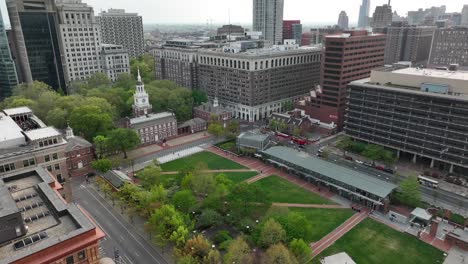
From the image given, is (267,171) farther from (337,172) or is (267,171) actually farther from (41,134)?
(41,134)

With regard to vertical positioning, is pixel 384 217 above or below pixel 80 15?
below

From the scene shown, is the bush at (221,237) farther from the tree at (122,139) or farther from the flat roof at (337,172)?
the tree at (122,139)

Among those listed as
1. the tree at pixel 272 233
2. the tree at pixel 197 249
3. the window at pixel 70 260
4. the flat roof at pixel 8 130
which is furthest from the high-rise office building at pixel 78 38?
the window at pixel 70 260

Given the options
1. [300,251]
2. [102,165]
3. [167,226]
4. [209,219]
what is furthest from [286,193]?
[102,165]

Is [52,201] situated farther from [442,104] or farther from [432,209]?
[442,104]

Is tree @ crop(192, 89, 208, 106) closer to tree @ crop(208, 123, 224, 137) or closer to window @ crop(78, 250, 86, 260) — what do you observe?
tree @ crop(208, 123, 224, 137)

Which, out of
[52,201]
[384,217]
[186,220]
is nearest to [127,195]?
[186,220]
